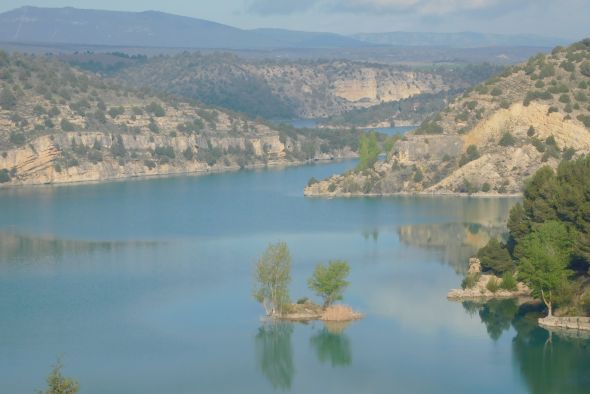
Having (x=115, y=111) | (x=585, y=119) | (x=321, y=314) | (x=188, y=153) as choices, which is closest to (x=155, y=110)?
(x=115, y=111)

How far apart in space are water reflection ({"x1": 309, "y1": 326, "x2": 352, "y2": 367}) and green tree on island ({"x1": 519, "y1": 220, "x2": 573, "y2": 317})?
5426mm

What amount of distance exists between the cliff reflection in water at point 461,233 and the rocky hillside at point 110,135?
29780 mm

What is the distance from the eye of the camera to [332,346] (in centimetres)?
3788

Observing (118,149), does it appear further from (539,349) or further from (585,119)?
(539,349)

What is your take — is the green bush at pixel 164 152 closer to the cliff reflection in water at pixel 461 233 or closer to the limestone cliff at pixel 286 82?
the cliff reflection in water at pixel 461 233

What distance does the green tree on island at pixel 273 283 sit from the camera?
40.7m

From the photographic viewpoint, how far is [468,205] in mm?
65188

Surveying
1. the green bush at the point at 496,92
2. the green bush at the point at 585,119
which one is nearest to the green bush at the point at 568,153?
the green bush at the point at 585,119

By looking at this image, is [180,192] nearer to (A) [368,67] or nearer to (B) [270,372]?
(B) [270,372]

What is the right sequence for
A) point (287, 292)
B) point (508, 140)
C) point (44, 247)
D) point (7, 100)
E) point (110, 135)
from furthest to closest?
point (7, 100)
point (110, 135)
point (508, 140)
point (44, 247)
point (287, 292)

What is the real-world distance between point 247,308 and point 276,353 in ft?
16.9

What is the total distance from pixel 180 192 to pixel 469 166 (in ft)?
51.8

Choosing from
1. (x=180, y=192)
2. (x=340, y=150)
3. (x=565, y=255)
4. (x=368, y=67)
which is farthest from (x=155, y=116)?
(x=368, y=67)

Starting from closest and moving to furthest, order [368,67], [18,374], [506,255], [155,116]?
1. [18,374]
2. [506,255]
3. [155,116]
4. [368,67]
